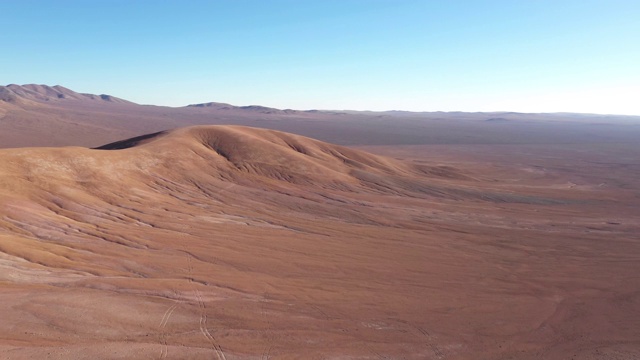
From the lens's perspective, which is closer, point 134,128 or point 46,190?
point 46,190

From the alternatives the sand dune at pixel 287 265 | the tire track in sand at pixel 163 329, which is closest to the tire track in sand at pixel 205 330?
the sand dune at pixel 287 265

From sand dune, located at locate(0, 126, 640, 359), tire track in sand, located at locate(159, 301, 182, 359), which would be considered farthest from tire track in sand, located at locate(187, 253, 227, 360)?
tire track in sand, located at locate(159, 301, 182, 359)

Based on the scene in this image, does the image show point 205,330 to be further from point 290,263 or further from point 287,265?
point 290,263

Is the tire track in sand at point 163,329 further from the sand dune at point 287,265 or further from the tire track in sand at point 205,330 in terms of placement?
the tire track in sand at point 205,330

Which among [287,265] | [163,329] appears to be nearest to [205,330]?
[163,329]

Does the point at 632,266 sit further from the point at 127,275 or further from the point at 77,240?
the point at 77,240

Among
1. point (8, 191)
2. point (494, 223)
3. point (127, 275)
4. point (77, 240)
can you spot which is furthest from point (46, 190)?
point (494, 223)
